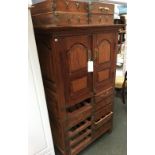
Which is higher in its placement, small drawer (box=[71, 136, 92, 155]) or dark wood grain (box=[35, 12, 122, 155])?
dark wood grain (box=[35, 12, 122, 155])

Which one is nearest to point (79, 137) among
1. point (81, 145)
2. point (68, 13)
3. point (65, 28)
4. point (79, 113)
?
point (81, 145)

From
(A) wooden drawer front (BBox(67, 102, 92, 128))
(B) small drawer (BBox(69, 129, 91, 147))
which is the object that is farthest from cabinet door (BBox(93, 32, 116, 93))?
(B) small drawer (BBox(69, 129, 91, 147))

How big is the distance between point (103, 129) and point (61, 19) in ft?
4.51

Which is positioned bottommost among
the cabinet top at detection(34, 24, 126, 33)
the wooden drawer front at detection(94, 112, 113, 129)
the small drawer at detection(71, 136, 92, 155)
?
the small drawer at detection(71, 136, 92, 155)

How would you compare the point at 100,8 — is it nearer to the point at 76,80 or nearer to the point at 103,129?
the point at 76,80

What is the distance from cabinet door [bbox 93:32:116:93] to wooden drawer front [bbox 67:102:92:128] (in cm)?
21

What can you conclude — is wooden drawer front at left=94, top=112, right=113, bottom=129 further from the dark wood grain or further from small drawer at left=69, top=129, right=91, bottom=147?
small drawer at left=69, top=129, right=91, bottom=147

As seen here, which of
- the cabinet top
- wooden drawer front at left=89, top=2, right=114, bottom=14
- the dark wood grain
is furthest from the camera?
wooden drawer front at left=89, top=2, right=114, bottom=14

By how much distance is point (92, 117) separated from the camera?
1720 millimetres

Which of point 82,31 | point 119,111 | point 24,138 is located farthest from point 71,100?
point 119,111

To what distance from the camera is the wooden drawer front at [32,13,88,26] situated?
1230 millimetres

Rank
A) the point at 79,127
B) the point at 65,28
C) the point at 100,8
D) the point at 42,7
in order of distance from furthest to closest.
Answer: the point at 79,127, the point at 100,8, the point at 42,7, the point at 65,28

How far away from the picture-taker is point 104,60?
1.64 meters
